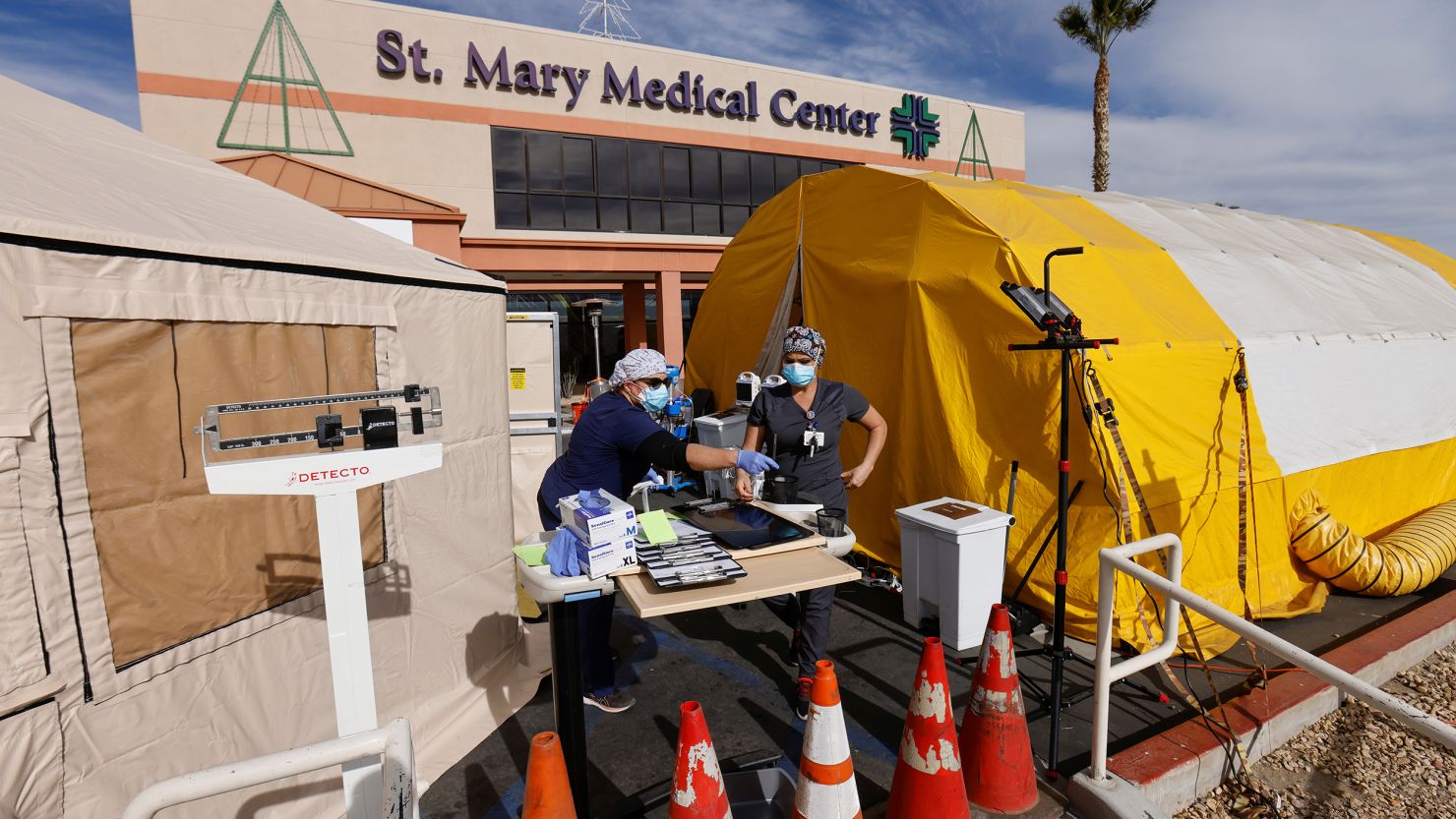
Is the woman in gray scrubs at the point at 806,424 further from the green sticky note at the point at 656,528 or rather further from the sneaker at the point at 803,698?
the green sticky note at the point at 656,528

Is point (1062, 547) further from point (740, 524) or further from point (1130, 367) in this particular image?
point (1130, 367)

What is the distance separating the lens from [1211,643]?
4.59 m

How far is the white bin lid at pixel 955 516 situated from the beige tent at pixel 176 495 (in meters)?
3.05

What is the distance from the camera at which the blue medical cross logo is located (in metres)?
22.1

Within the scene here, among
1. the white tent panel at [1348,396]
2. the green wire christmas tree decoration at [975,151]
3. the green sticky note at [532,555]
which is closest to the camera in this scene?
the green sticky note at [532,555]

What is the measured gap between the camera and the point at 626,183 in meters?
18.3

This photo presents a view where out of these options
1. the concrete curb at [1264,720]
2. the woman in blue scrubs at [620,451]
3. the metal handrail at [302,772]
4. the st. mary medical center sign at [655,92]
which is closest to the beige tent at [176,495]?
the woman in blue scrubs at [620,451]

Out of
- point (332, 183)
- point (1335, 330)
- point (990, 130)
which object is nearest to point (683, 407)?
point (1335, 330)

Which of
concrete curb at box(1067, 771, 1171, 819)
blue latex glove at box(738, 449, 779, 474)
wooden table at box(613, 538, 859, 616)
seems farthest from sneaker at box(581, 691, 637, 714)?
concrete curb at box(1067, 771, 1171, 819)

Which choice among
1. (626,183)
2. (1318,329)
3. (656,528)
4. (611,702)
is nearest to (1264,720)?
(656,528)

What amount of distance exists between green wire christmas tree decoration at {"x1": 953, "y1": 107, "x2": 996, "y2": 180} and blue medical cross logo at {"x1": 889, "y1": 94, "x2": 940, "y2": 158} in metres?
1.31

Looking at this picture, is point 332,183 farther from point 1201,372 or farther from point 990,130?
point 990,130

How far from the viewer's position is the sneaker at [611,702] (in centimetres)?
392

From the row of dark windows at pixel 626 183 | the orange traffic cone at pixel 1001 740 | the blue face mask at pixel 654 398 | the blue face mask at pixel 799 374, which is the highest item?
the row of dark windows at pixel 626 183
